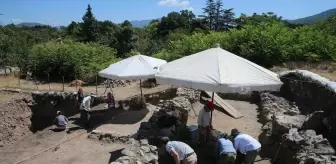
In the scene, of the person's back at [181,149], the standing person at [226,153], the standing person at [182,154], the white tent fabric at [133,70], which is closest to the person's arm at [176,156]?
the standing person at [182,154]

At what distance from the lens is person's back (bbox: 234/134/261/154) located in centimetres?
735

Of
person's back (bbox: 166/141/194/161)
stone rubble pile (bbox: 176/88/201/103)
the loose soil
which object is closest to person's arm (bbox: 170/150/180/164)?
person's back (bbox: 166/141/194/161)

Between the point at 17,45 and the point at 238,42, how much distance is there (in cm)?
2331

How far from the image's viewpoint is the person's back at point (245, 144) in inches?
289

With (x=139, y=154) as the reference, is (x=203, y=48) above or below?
above

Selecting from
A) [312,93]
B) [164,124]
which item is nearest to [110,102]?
[164,124]

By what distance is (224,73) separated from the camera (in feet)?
25.3

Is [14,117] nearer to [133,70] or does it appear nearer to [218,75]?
[133,70]

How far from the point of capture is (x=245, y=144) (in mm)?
7449

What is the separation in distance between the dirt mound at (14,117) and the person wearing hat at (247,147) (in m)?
12.5

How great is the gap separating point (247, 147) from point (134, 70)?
609cm

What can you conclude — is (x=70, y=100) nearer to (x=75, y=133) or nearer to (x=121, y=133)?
(x=75, y=133)

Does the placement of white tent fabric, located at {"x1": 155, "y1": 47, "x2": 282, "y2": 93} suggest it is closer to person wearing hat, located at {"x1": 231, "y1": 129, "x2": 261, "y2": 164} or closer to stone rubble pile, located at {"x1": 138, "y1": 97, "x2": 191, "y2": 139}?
person wearing hat, located at {"x1": 231, "y1": 129, "x2": 261, "y2": 164}

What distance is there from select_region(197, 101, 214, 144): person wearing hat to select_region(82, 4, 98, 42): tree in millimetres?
34315
